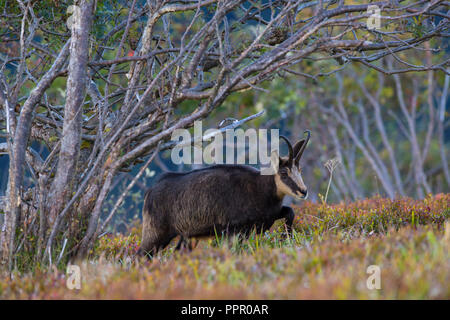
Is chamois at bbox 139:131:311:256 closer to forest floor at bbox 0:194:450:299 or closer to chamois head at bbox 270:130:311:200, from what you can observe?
chamois head at bbox 270:130:311:200

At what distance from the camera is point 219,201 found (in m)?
6.85

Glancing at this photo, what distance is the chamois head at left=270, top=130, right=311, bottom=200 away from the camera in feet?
22.1

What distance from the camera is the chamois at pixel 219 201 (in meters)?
6.82

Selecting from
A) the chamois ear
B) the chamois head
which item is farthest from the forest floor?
the chamois ear

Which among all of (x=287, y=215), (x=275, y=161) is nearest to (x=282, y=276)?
(x=275, y=161)

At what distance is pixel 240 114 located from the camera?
19047mm

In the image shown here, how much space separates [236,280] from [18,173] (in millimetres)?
2981

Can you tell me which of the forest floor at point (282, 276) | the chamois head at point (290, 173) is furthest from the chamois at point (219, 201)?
the forest floor at point (282, 276)

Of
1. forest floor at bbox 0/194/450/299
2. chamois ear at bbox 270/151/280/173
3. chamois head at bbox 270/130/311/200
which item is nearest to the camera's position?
forest floor at bbox 0/194/450/299

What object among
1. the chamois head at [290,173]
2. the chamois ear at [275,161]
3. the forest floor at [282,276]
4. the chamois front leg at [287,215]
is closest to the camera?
the forest floor at [282,276]

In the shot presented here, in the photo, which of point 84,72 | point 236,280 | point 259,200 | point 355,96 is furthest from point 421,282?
point 355,96

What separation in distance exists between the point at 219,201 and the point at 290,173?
968 mm

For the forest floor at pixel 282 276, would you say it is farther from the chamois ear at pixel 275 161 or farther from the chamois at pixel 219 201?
the chamois ear at pixel 275 161
